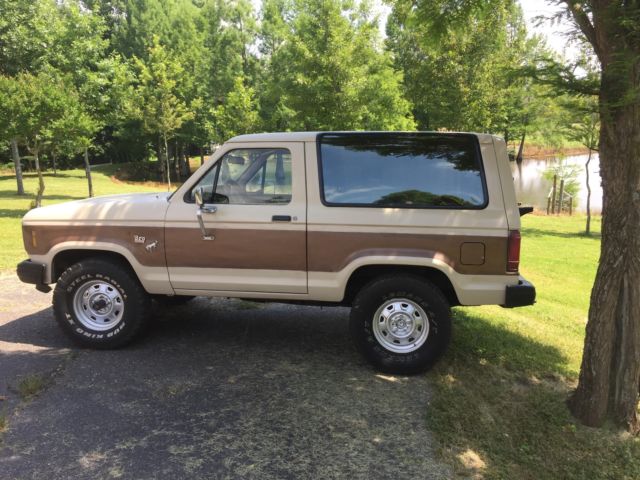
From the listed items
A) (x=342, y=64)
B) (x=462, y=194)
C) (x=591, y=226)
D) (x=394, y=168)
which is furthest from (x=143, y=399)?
(x=591, y=226)

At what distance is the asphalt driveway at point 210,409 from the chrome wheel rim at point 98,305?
28cm

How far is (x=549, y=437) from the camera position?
Answer: 3.54 metres

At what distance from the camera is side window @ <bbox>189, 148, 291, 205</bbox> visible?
4570 millimetres

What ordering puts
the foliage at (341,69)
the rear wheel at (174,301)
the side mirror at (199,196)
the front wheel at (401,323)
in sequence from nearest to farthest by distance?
the front wheel at (401,323), the side mirror at (199,196), the rear wheel at (174,301), the foliage at (341,69)

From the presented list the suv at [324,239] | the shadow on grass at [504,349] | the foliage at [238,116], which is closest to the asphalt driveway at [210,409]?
the suv at [324,239]

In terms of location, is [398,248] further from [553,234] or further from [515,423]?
[553,234]

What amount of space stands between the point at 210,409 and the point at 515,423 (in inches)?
88.0

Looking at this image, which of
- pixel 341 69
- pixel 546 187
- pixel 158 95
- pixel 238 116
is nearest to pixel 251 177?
pixel 341 69

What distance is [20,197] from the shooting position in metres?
20.8

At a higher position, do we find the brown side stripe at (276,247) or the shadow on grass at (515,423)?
the brown side stripe at (276,247)

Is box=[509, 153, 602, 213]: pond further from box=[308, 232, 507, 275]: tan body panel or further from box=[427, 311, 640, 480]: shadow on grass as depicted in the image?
box=[308, 232, 507, 275]: tan body panel

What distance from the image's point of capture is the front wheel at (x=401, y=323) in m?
4.29

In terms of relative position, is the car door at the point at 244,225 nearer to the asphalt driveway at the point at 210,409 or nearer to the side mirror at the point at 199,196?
the side mirror at the point at 199,196

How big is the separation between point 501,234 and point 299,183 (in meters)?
1.77
